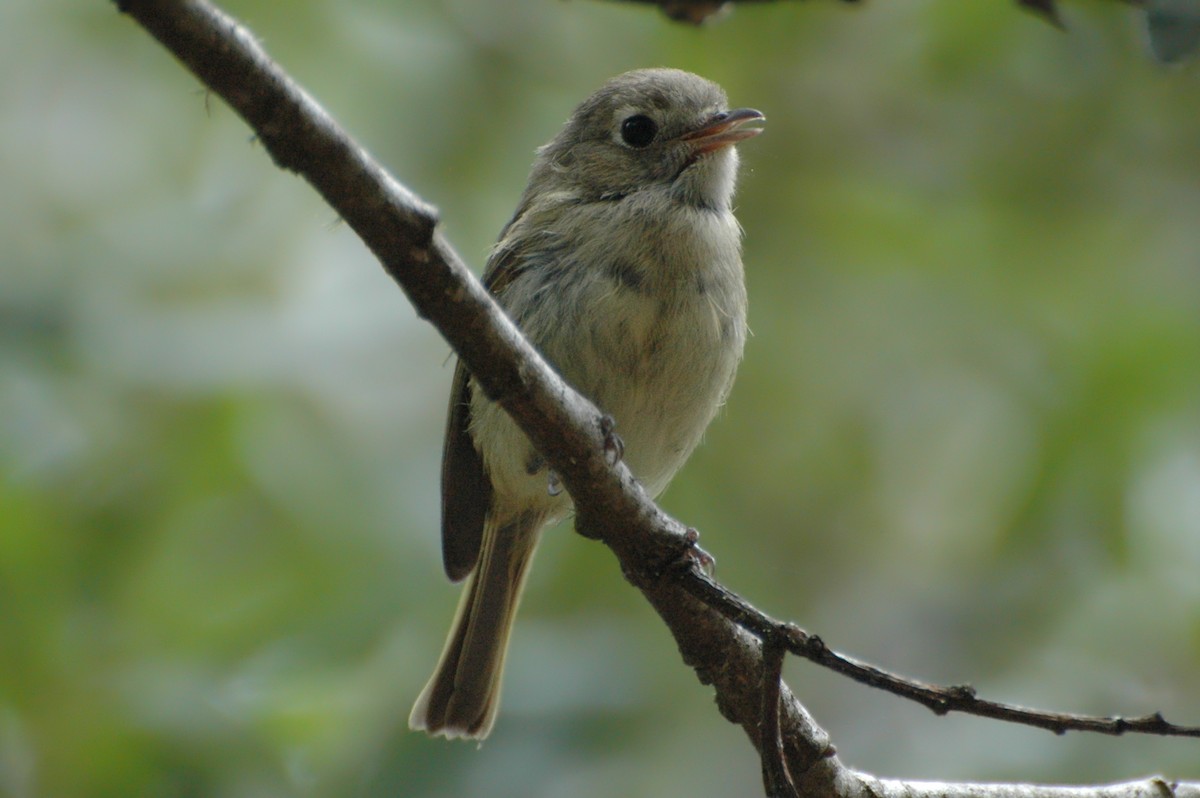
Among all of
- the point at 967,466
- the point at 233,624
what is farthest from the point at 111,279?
the point at 967,466

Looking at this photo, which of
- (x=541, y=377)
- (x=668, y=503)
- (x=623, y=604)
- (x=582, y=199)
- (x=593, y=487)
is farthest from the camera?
(x=668, y=503)

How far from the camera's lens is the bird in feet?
13.1

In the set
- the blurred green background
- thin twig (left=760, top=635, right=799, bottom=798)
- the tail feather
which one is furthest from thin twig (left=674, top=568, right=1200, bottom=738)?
the tail feather

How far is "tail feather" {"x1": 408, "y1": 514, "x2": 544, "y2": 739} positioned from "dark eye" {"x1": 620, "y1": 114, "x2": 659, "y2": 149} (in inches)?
56.6

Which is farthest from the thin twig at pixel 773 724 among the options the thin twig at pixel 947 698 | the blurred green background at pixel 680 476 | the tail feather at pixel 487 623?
the tail feather at pixel 487 623

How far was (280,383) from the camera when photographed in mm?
5289

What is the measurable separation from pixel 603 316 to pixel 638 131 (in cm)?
103

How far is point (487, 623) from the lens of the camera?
16.0 ft

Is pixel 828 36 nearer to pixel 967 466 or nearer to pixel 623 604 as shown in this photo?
pixel 967 466

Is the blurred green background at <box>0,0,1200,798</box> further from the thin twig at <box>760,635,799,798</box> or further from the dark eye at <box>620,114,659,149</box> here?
the thin twig at <box>760,635,799,798</box>

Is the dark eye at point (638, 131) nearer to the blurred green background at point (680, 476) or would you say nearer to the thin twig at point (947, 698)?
the blurred green background at point (680, 476)

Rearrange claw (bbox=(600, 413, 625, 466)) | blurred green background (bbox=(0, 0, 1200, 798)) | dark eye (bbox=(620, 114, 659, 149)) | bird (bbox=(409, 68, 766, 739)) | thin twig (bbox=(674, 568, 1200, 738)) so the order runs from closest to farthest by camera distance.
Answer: thin twig (bbox=(674, 568, 1200, 738))
claw (bbox=(600, 413, 625, 466))
bird (bbox=(409, 68, 766, 739))
blurred green background (bbox=(0, 0, 1200, 798))
dark eye (bbox=(620, 114, 659, 149))

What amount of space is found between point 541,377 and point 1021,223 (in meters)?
4.57

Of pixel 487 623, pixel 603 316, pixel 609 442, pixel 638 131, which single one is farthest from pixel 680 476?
pixel 609 442
